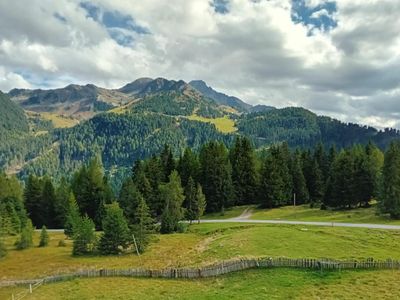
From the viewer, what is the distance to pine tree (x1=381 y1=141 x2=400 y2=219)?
234 feet

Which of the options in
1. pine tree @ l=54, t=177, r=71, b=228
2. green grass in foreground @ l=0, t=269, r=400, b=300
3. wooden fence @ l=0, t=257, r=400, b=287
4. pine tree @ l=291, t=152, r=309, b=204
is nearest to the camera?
green grass in foreground @ l=0, t=269, r=400, b=300

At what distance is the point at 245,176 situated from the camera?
10256cm

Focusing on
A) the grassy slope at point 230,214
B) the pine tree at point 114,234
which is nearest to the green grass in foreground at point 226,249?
the pine tree at point 114,234

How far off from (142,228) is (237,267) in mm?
23551

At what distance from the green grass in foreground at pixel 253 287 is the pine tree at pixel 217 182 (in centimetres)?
5413

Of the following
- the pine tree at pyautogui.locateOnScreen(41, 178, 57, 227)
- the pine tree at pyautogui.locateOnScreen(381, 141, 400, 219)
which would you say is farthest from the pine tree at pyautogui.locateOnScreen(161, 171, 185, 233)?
the pine tree at pyautogui.locateOnScreen(41, 178, 57, 227)

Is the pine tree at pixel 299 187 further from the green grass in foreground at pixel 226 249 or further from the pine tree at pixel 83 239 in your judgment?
the pine tree at pixel 83 239

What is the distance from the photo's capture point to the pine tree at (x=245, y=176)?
101 metres

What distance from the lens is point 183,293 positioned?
3728 cm

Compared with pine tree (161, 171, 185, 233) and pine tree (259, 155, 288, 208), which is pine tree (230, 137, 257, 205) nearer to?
pine tree (259, 155, 288, 208)

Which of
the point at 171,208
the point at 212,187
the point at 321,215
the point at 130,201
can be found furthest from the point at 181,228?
the point at 321,215

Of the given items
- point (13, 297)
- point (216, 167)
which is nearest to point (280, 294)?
point (13, 297)

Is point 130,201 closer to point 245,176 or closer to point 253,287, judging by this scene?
point 245,176

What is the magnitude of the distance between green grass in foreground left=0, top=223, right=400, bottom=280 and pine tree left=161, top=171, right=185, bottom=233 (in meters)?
7.15
